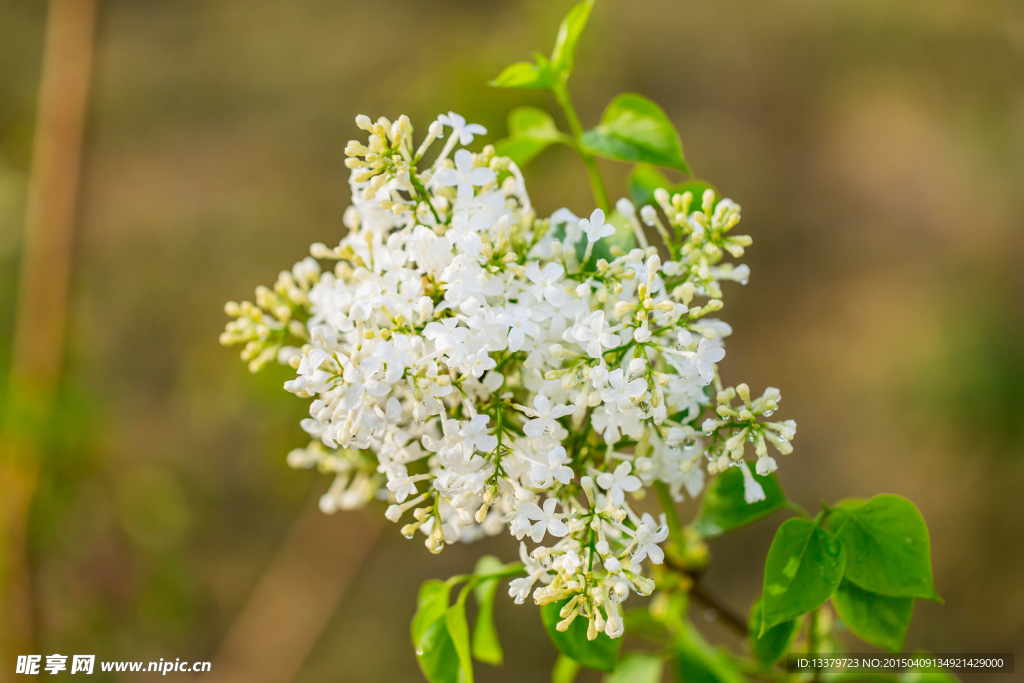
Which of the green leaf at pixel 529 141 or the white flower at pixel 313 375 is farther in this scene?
the green leaf at pixel 529 141

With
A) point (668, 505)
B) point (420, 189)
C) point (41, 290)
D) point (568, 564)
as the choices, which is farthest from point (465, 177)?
point (41, 290)

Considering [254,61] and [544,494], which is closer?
[544,494]

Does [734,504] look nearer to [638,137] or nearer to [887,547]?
[887,547]

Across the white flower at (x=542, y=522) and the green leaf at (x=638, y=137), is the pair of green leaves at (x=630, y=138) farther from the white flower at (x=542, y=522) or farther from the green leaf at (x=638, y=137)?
the white flower at (x=542, y=522)

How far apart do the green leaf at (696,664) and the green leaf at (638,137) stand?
93 centimetres

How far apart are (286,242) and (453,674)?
3112 mm

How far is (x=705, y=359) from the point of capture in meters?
0.78

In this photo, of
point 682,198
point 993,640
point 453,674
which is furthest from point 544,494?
point 993,640

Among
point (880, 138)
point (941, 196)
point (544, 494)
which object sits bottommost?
point (544, 494)

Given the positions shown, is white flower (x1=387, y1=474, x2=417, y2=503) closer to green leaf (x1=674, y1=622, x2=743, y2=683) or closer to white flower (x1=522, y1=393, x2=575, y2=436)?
white flower (x1=522, y1=393, x2=575, y2=436)

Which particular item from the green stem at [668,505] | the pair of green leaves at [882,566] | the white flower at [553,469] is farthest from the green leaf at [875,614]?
the white flower at [553,469]

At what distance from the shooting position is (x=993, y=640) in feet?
9.52

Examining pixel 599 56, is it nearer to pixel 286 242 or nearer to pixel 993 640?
pixel 286 242

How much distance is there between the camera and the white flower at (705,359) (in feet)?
2.53
